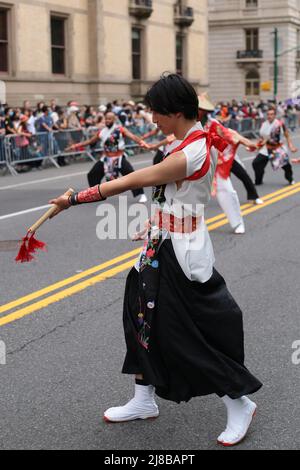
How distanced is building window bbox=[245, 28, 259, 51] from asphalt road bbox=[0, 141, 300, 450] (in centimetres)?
6134

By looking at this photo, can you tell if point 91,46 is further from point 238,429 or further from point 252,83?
point 252,83

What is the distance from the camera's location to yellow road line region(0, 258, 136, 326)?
6.13 meters

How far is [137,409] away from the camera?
13.5 ft

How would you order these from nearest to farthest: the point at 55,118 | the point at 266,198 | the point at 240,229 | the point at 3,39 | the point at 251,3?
the point at 240,229 → the point at 266,198 → the point at 55,118 → the point at 3,39 → the point at 251,3

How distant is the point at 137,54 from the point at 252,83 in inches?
1370

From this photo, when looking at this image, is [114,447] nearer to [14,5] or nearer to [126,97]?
[14,5]

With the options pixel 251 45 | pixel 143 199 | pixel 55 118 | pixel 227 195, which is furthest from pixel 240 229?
pixel 251 45

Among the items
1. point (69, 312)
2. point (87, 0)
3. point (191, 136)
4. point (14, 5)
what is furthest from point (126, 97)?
point (191, 136)

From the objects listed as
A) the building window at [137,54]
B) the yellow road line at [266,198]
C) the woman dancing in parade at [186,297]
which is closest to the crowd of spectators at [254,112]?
the building window at [137,54]

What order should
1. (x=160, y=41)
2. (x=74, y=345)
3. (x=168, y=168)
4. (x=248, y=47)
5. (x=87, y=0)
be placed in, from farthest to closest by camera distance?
(x=248, y=47) → (x=160, y=41) → (x=87, y=0) → (x=74, y=345) → (x=168, y=168)

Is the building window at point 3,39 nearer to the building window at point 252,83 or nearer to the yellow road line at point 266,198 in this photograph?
the yellow road line at point 266,198

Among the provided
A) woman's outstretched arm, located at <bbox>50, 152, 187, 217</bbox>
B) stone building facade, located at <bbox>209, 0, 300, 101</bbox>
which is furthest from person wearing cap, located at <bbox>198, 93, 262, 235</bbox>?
stone building facade, located at <bbox>209, 0, 300, 101</bbox>

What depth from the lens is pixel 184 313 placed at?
3.78m
